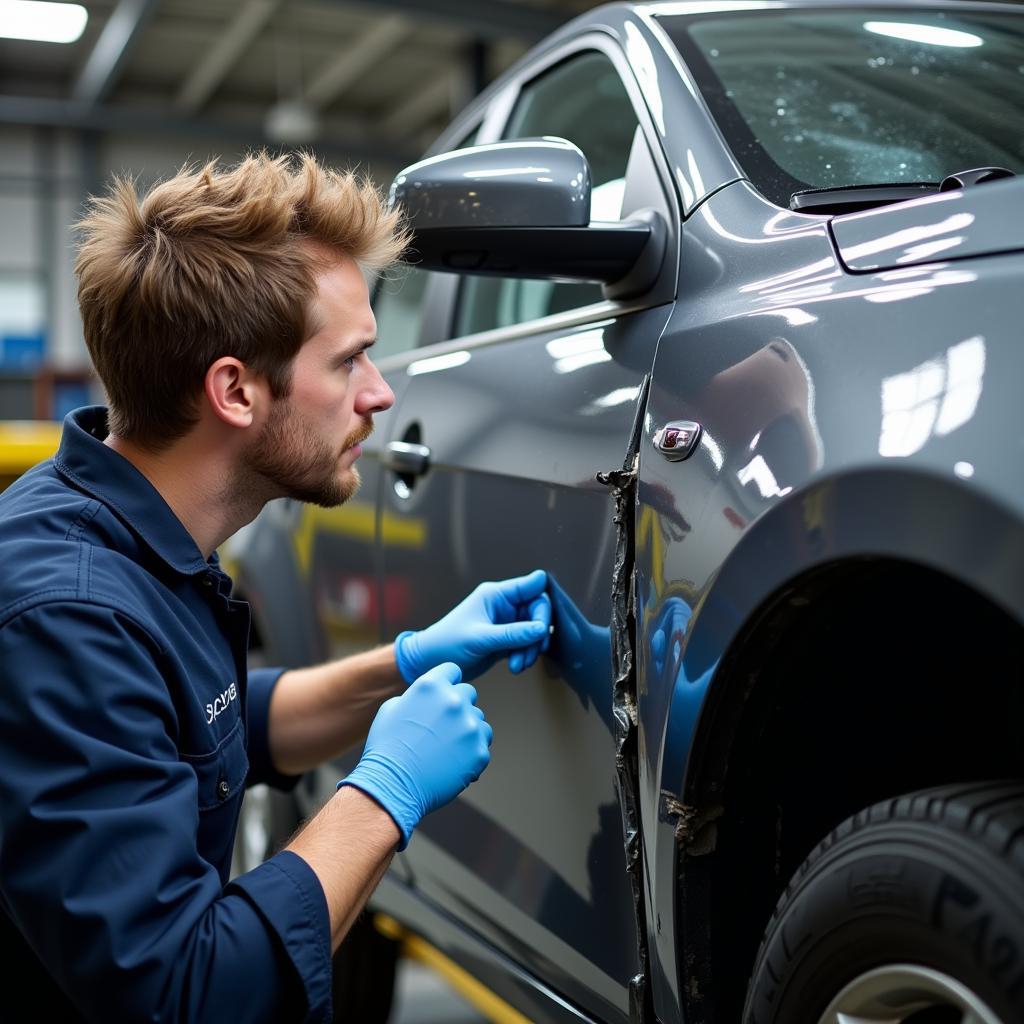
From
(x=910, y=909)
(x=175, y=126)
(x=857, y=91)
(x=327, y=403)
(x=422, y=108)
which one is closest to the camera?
(x=910, y=909)

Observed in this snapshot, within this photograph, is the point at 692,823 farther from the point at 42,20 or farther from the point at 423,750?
the point at 42,20

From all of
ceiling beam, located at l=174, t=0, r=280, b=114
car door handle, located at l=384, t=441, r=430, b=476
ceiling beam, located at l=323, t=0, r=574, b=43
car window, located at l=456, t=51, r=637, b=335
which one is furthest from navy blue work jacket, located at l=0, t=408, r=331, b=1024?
ceiling beam, located at l=174, t=0, r=280, b=114

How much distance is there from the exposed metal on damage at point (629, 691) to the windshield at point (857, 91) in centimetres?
32

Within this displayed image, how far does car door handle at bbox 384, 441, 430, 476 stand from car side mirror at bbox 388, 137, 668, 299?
16.5 inches

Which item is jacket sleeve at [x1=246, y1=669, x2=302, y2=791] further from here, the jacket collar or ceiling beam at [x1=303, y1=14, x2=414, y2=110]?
ceiling beam at [x1=303, y1=14, x2=414, y2=110]

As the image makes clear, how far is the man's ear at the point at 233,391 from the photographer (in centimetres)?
134

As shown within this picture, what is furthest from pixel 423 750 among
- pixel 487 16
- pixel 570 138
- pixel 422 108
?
pixel 422 108

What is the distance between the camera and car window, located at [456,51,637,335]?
1618 mm

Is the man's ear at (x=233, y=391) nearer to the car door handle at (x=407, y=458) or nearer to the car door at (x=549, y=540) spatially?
the car door at (x=549, y=540)

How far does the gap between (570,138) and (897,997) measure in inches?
48.7

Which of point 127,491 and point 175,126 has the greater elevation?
point 127,491

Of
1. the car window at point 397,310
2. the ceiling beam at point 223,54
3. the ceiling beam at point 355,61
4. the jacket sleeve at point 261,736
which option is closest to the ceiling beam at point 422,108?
the ceiling beam at point 355,61

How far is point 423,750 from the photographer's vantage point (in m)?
1.34

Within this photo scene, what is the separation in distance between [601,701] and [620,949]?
0.81ft
